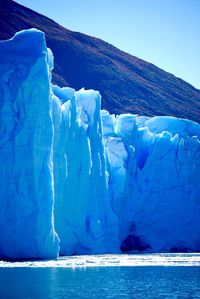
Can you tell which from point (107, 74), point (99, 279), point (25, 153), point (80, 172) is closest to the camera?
point (99, 279)

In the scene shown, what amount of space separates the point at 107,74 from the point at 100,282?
4591cm

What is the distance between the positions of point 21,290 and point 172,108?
46.5 metres

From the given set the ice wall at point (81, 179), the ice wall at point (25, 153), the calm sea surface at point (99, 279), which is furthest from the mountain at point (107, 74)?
the calm sea surface at point (99, 279)

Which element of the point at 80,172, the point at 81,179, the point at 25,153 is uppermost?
the point at 25,153

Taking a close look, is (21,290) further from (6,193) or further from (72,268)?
(6,193)

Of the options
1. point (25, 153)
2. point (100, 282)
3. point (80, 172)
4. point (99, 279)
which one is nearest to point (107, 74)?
point (80, 172)

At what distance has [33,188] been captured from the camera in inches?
992

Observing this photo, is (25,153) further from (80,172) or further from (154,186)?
(154,186)

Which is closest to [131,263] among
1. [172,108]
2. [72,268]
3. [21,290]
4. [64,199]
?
[72,268]

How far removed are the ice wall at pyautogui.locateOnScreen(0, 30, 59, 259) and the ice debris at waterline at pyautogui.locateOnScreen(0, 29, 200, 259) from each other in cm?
4

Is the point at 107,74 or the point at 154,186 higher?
the point at 107,74

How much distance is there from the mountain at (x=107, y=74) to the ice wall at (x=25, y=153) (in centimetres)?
2845

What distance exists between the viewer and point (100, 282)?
1884 centimetres

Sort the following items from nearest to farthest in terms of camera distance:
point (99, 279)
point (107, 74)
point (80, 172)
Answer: point (99, 279), point (80, 172), point (107, 74)
